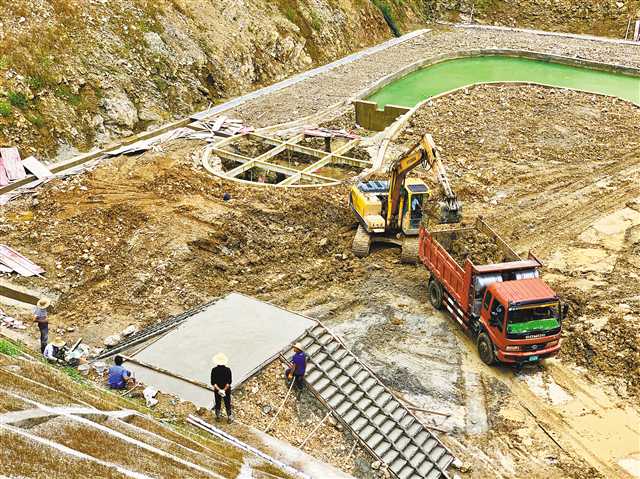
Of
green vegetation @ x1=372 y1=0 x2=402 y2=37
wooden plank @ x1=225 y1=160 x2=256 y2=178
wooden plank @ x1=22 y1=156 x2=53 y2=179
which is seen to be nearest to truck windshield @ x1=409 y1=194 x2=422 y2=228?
wooden plank @ x1=225 y1=160 x2=256 y2=178

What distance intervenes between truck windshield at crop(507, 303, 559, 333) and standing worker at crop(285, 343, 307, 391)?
177 inches

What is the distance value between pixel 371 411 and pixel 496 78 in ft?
94.3

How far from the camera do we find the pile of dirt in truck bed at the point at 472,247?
1822cm

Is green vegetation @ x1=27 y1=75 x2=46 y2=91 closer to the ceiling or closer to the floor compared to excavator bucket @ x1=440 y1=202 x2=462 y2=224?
closer to the ceiling

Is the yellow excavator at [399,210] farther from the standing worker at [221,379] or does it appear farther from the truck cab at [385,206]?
the standing worker at [221,379]

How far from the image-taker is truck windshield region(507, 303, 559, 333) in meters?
13.8

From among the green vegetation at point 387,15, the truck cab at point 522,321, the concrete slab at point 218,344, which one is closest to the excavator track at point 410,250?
the truck cab at point 522,321

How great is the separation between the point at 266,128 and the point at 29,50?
9.28m

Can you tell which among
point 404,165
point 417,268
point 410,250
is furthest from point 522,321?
point 404,165

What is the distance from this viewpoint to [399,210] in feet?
60.3

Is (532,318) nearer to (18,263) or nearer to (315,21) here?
(18,263)

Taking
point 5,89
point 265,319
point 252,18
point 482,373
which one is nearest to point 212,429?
point 265,319

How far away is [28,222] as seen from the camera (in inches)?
747

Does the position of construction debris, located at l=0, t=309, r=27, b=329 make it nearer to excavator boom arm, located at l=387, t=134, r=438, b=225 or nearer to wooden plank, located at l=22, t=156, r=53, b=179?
wooden plank, located at l=22, t=156, r=53, b=179
